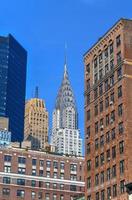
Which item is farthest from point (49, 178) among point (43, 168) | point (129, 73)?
point (129, 73)

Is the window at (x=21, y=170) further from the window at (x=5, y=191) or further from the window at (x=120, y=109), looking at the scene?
the window at (x=120, y=109)

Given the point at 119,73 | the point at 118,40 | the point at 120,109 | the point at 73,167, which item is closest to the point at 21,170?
the point at 73,167

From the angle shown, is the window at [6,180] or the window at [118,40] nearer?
the window at [118,40]

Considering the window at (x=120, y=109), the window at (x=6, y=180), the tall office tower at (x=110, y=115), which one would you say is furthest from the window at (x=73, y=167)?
the window at (x=120, y=109)

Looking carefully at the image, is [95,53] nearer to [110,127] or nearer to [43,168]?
[110,127]

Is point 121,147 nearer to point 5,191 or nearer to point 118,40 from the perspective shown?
point 118,40

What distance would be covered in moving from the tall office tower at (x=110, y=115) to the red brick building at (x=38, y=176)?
187ft

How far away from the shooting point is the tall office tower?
9638cm

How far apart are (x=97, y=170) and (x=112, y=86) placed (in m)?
15.7

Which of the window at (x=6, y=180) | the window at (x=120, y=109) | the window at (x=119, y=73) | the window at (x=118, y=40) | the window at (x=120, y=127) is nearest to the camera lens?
the window at (x=120, y=127)

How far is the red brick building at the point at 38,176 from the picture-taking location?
163000 mm

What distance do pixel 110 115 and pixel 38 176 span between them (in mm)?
68619

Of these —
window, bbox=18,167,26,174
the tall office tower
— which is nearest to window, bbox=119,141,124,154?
the tall office tower

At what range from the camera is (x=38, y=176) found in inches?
6531
